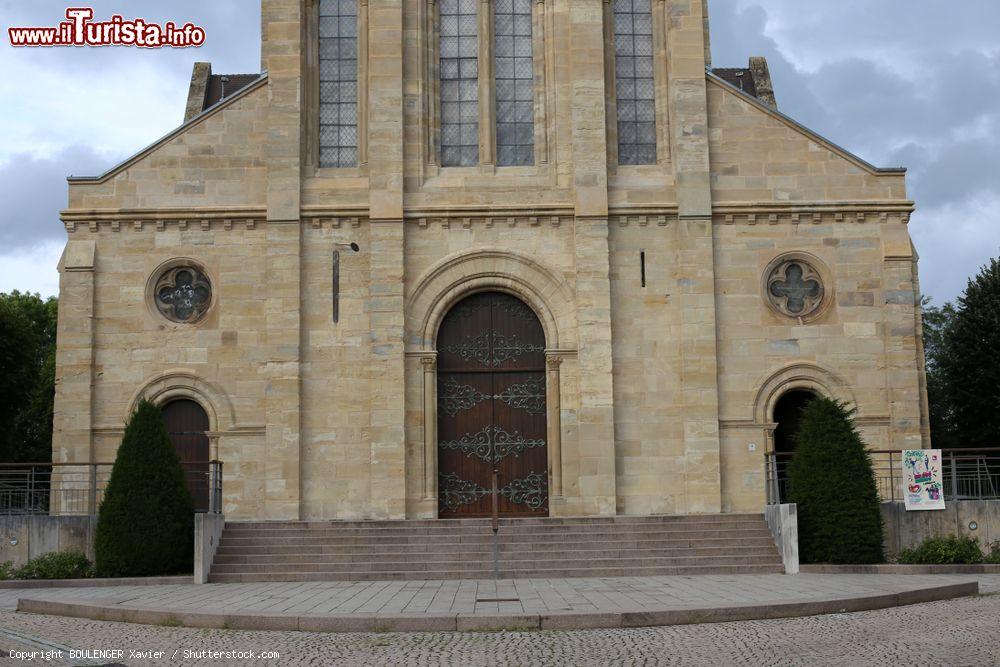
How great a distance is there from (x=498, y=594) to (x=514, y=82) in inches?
539

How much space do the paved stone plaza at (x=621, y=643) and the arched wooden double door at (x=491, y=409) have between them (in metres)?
11.4

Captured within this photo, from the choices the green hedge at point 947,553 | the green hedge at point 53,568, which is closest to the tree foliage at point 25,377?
the green hedge at point 53,568

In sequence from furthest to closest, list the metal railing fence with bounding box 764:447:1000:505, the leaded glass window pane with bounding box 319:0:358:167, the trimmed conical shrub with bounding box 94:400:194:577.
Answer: the leaded glass window pane with bounding box 319:0:358:167 → the metal railing fence with bounding box 764:447:1000:505 → the trimmed conical shrub with bounding box 94:400:194:577

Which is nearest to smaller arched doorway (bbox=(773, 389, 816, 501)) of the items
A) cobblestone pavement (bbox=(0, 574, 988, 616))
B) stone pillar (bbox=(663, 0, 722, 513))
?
stone pillar (bbox=(663, 0, 722, 513))

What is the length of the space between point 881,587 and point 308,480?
12.5m

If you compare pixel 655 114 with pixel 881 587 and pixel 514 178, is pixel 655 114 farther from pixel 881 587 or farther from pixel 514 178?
pixel 881 587

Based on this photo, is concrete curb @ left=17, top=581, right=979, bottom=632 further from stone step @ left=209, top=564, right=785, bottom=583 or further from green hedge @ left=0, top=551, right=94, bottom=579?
green hedge @ left=0, top=551, right=94, bottom=579

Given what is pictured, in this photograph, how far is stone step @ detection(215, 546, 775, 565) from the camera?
22.1 meters

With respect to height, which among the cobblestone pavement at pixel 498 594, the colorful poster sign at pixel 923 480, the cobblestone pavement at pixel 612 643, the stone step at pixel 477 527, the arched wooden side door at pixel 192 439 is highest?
the arched wooden side door at pixel 192 439

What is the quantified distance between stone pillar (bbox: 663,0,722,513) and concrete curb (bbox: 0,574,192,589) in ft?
35.7

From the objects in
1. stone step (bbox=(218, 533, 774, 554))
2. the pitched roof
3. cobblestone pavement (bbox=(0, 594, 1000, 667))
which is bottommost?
cobblestone pavement (bbox=(0, 594, 1000, 667))

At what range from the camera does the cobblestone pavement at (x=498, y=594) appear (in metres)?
16.0

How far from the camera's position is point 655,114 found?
27.7 metres

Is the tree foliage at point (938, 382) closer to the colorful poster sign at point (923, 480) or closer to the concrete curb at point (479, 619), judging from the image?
the colorful poster sign at point (923, 480)
